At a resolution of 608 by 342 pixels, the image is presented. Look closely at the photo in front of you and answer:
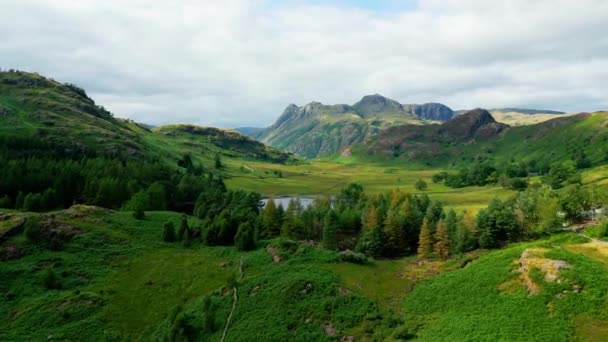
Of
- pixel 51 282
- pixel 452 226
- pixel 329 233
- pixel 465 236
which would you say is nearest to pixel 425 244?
pixel 452 226

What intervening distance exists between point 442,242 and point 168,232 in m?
69.6

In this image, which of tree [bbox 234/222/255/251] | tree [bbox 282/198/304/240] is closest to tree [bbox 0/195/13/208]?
tree [bbox 234/222/255/251]

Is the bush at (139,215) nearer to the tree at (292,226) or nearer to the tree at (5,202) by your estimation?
the tree at (292,226)

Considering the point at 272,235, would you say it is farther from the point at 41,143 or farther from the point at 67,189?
the point at 41,143

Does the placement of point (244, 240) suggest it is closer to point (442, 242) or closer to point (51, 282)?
point (51, 282)

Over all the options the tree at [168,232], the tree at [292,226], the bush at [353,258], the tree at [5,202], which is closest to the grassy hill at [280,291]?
the bush at [353,258]

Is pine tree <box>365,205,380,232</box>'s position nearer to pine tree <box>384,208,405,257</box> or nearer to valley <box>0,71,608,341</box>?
valley <box>0,71,608,341</box>

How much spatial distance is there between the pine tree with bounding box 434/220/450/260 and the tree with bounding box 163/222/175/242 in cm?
6739

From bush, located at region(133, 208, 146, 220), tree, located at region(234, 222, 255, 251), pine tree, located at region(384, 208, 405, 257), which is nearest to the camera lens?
tree, located at region(234, 222, 255, 251)

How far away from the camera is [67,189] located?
136750 millimetres

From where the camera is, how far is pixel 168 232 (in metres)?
99.2

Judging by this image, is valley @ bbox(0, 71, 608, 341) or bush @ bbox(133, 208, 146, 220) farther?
bush @ bbox(133, 208, 146, 220)

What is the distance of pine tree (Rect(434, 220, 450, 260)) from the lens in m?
95.5

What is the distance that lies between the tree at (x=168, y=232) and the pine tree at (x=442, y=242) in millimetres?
67388
